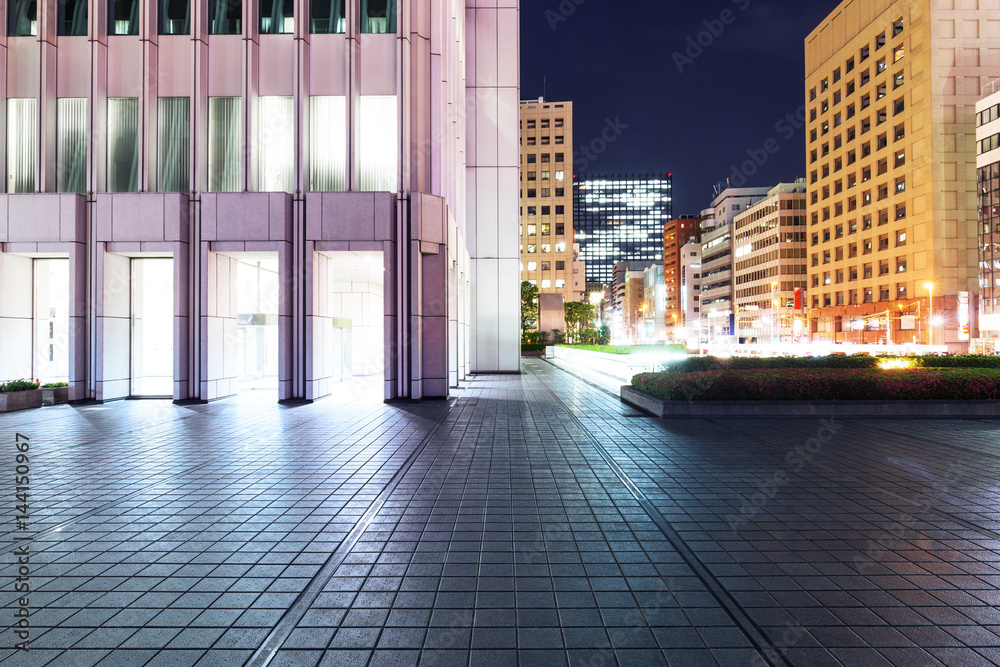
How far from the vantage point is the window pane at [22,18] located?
17938 millimetres

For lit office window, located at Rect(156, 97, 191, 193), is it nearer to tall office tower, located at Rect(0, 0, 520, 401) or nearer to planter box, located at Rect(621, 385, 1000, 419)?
tall office tower, located at Rect(0, 0, 520, 401)

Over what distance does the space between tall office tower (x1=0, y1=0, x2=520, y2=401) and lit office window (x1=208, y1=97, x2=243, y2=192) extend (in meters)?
0.07

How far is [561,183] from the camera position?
88.2 metres

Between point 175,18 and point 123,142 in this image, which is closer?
point 123,142

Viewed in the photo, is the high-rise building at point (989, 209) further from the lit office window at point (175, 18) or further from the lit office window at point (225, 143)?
the lit office window at point (175, 18)

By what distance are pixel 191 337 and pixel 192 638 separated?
15.5m

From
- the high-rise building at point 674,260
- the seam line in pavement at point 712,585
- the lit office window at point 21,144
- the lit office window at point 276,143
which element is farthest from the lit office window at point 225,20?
the high-rise building at point 674,260

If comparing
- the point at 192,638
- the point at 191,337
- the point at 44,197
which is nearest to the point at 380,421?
the point at 191,337

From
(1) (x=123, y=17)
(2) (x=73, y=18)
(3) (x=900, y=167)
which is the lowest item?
(2) (x=73, y=18)

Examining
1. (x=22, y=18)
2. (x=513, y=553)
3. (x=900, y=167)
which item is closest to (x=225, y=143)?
(x=22, y=18)

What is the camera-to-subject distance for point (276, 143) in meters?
18.0

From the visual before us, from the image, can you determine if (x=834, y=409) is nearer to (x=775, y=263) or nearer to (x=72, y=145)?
(x=72, y=145)

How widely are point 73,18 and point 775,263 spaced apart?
10249cm

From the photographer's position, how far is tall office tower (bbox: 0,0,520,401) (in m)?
17.3
